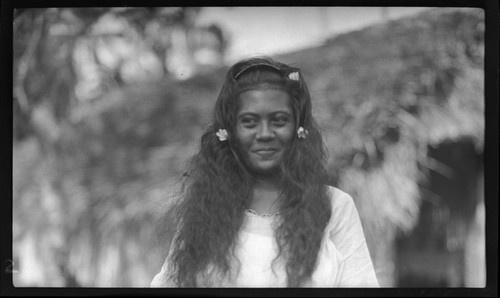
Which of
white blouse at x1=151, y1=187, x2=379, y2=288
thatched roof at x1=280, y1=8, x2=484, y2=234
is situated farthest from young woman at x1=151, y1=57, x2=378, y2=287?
thatched roof at x1=280, y1=8, x2=484, y2=234

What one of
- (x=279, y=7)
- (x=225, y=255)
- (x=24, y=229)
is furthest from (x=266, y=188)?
(x=24, y=229)

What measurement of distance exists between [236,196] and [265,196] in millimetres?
125

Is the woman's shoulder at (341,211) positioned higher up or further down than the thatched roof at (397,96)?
further down

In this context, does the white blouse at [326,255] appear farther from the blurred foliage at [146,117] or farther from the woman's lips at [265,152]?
the woman's lips at [265,152]

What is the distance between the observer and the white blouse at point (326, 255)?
10.2ft

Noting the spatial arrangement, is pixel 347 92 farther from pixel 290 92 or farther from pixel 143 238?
pixel 143 238

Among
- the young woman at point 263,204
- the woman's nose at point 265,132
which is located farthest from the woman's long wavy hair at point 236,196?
the woman's nose at point 265,132

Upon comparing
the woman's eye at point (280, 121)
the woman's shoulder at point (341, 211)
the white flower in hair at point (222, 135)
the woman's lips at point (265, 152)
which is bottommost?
the woman's shoulder at point (341, 211)

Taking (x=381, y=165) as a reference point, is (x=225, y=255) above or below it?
below

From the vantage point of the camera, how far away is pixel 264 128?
10.3 ft

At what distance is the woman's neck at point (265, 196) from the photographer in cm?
317

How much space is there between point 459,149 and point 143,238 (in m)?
1.44

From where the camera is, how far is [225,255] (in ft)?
10.3

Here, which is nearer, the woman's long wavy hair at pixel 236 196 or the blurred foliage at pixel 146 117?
the woman's long wavy hair at pixel 236 196
